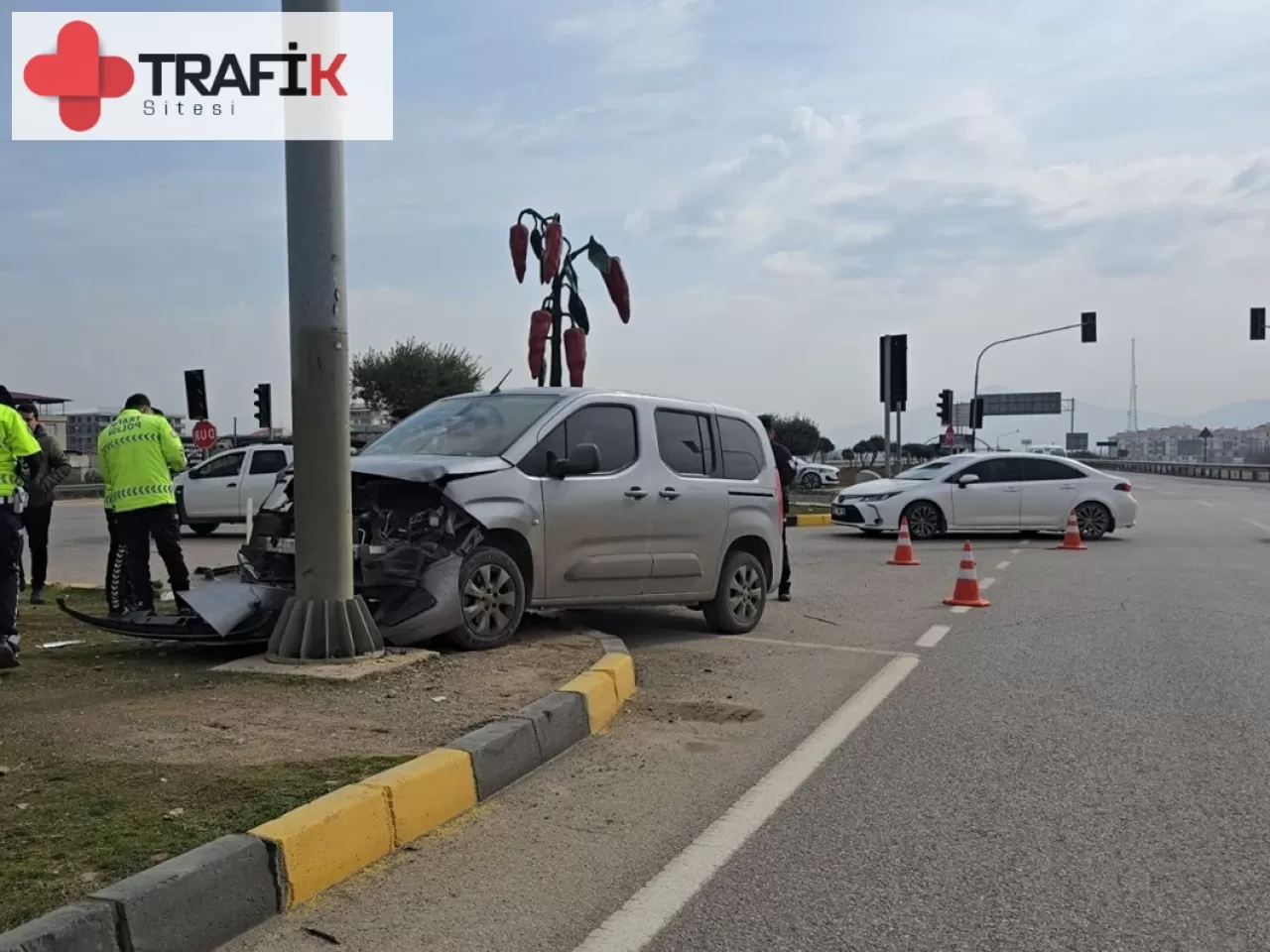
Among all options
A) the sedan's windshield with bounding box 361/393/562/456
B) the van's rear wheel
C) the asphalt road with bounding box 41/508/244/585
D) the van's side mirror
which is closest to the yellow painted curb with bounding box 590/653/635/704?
the van's side mirror

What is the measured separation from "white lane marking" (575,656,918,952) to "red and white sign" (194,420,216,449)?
25.3m

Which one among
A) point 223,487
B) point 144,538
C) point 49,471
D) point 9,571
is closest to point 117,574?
point 144,538

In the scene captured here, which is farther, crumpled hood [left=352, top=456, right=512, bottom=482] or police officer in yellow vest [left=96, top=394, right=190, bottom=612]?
police officer in yellow vest [left=96, top=394, right=190, bottom=612]

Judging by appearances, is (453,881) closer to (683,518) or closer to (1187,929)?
(1187,929)

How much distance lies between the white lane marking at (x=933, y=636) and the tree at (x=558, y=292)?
1417 cm

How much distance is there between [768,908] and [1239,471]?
68588 millimetres

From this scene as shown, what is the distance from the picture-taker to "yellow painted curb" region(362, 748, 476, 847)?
4.35m

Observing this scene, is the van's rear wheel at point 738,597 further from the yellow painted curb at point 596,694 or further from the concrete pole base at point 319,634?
the concrete pole base at point 319,634

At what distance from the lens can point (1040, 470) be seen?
19.9m

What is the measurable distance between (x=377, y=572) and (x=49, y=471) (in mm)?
4201

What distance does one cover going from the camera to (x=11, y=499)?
685 centimetres

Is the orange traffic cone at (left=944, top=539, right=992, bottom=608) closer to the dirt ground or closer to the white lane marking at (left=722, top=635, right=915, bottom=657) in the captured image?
the white lane marking at (left=722, top=635, right=915, bottom=657)

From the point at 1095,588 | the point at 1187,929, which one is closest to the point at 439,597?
the point at 1187,929

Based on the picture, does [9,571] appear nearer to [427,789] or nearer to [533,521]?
Result: [533,521]
